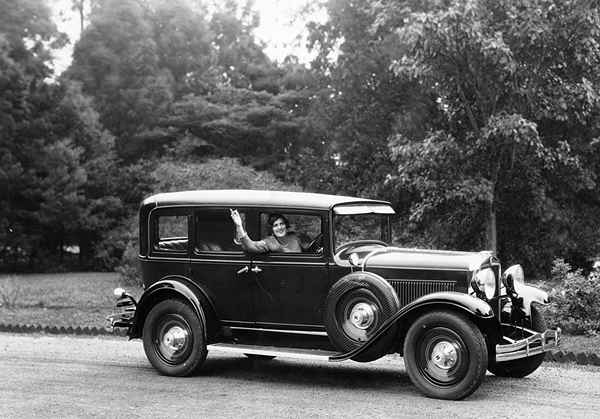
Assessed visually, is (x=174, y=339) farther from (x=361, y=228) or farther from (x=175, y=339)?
(x=361, y=228)

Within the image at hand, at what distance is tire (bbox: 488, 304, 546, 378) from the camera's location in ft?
27.0

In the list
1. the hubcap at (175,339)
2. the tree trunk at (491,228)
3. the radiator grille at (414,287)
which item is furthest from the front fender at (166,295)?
the tree trunk at (491,228)

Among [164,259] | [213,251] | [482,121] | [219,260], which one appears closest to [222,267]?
[219,260]

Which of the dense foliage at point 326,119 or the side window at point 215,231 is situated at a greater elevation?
the dense foliage at point 326,119

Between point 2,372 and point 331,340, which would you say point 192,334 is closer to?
point 331,340

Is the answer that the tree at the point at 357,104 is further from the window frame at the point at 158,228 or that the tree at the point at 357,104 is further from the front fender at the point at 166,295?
the front fender at the point at 166,295

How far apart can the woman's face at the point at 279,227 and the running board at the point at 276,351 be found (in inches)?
44.8

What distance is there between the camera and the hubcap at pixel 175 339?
8.49 m

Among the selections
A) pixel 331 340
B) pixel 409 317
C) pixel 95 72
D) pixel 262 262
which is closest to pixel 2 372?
pixel 262 262

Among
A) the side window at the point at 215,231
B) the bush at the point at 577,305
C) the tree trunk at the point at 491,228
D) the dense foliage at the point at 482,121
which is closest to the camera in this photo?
the side window at the point at 215,231

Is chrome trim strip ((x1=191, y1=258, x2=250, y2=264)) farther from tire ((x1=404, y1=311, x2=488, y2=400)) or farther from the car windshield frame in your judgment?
tire ((x1=404, y1=311, x2=488, y2=400))

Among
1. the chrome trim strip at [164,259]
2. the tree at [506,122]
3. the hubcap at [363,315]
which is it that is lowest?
the hubcap at [363,315]

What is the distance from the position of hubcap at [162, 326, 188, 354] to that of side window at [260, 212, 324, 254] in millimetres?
1281

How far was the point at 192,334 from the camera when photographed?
842cm
